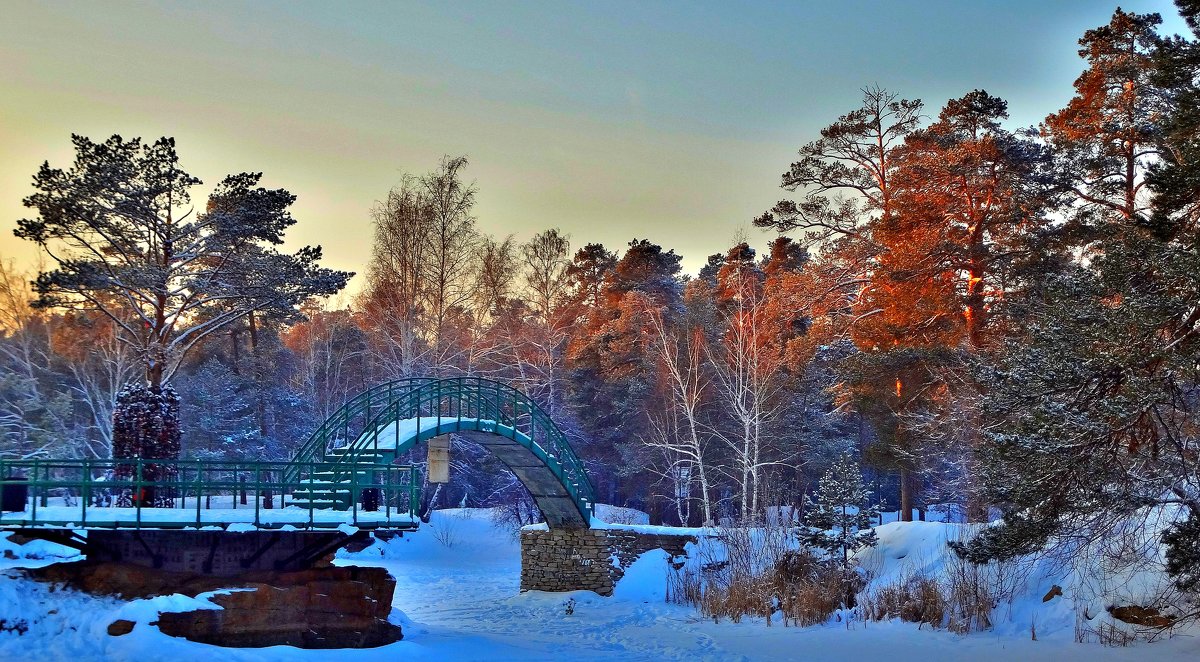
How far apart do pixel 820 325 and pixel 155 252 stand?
1993cm

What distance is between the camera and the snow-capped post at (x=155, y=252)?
909 inches

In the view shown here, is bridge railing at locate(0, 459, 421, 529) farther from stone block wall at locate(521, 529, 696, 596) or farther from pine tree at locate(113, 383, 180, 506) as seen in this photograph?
stone block wall at locate(521, 529, 696, 596)

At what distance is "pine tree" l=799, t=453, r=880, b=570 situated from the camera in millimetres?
24641

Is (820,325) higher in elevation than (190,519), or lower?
higher

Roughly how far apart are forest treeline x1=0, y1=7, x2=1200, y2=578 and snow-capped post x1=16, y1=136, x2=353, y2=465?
0.30 ft

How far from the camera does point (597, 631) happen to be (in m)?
21.1

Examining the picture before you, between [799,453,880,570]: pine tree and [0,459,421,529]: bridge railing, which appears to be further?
[799,453,880,570]: pine tree

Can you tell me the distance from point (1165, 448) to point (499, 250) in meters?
28.4

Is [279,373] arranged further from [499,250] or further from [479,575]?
[479,575]

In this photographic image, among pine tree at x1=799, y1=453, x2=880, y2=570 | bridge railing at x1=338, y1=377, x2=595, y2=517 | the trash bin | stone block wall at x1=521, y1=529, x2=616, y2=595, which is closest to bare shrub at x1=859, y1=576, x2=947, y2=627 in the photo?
pine tree at x1=799, y1=453, x2=880, y2=570

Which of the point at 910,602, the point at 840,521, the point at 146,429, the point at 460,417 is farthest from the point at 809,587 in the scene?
the point at 146,429

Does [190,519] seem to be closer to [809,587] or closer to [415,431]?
[415,431]

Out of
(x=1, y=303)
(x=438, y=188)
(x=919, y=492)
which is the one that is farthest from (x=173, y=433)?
(x=919, y=492)

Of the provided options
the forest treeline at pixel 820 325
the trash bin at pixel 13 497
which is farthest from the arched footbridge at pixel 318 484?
the forest treeline at pixel 820 325
